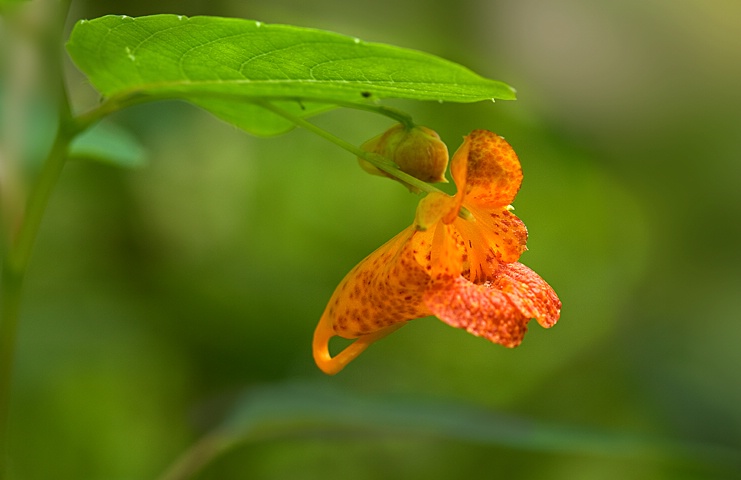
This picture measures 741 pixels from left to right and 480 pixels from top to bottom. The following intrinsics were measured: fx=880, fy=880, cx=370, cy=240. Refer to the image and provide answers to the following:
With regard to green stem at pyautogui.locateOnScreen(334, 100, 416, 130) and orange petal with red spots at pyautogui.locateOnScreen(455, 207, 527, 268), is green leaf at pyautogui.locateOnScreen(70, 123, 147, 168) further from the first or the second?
orange petal with red spots at pyautogui.locateOnScreen(455, 207, 527, 268)

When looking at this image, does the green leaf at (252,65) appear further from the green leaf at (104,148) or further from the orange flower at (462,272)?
the green leaf at (104,148)

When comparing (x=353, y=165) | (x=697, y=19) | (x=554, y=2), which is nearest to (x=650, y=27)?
(x=697, y=19)

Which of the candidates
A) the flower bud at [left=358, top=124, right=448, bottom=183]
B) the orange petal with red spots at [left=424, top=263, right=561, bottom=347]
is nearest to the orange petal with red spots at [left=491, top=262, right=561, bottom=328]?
the orange petal with red spots at [left=424, top=263, right=561, bottom=347]

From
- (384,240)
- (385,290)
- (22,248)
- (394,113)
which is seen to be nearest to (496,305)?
(385,290)

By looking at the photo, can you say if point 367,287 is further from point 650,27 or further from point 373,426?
point 650,27

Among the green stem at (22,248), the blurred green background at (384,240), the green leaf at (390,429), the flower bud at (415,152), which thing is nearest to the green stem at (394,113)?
the flower bud at (415,152)
